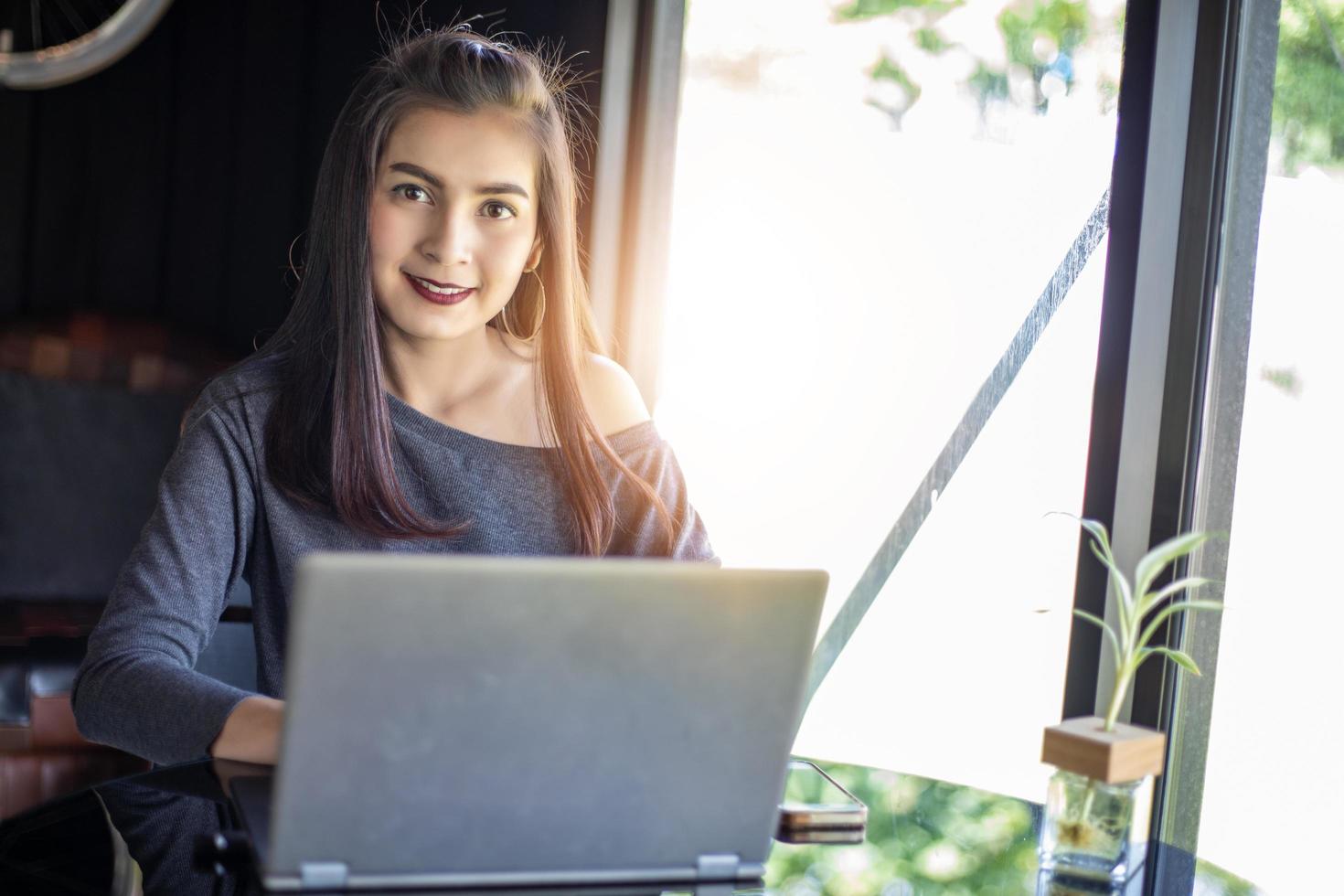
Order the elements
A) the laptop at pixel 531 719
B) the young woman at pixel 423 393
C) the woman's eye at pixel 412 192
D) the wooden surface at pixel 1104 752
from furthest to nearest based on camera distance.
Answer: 1. the woman's eye at pixel 412 192
2. the young woman at pixel 423 393
3. the wooden surface at pixel 1104 752
4. the laptop at pixel 531 719

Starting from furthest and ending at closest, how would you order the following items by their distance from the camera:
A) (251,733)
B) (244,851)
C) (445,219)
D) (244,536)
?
(445,219), (244,536), (251,733), (244,851)

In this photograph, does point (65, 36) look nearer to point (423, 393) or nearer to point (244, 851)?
point (423, 393)

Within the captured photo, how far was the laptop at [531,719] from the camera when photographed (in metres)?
0.72

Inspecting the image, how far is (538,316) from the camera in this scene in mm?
1739

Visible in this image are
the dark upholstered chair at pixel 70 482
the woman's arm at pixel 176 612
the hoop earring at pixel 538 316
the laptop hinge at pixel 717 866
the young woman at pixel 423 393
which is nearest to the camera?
the laptop hinge at pixel 717 866

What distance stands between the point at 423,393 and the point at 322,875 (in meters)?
0.95

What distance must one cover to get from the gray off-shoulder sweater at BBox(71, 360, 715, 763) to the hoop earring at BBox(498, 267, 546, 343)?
18 cm

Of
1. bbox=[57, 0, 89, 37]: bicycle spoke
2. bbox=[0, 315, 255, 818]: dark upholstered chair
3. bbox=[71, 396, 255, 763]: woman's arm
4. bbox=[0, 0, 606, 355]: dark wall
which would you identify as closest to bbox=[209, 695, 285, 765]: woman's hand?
bbox=[71, 396, 255, 763]: woman's arm

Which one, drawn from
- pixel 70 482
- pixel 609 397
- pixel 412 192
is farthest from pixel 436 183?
pixel 70 482

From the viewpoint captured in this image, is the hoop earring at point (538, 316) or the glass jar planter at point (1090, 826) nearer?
the glass jar planter at point (1090, 826)

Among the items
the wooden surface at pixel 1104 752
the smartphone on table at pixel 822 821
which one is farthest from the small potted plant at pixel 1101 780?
the smartphone on table at pixel 822 821

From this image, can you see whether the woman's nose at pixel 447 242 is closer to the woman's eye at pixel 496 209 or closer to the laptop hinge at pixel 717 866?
the woman's eye at pixel 496 209

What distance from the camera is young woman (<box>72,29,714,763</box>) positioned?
147cm

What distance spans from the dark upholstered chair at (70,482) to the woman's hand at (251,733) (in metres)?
1.25
